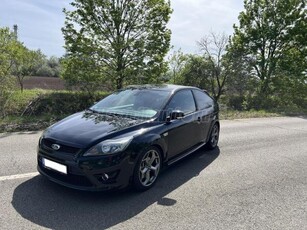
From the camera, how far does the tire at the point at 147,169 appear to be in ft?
11.9

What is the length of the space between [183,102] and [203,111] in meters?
0.72

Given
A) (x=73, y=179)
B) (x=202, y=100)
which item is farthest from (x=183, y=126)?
(x=73, y=179)

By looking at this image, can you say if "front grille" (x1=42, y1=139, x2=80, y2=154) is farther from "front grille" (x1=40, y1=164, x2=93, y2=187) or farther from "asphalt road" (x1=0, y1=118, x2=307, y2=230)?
"asphalt road" (x1=0, y1=118, x2=307, y2=230)

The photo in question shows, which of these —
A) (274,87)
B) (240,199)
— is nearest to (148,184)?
(240,199)

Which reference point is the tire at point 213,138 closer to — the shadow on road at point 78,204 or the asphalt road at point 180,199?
the asphalt road at point 180,199

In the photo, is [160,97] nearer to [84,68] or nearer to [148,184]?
[148,184]

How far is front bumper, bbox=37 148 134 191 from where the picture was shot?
3258 mm

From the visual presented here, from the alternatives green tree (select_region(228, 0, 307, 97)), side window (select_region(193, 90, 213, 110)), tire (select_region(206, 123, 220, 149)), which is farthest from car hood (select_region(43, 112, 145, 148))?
green tree (select_region(228, 0, 307, 97))

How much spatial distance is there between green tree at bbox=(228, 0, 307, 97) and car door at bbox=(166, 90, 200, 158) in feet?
52.2

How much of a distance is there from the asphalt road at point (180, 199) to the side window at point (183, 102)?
3.43ft

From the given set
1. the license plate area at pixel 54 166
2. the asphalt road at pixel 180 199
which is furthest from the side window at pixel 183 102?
the license plate area at pixel 54 166

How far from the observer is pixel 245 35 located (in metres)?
22.1

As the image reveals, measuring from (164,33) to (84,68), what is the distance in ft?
13.2

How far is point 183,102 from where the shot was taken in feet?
16.4
